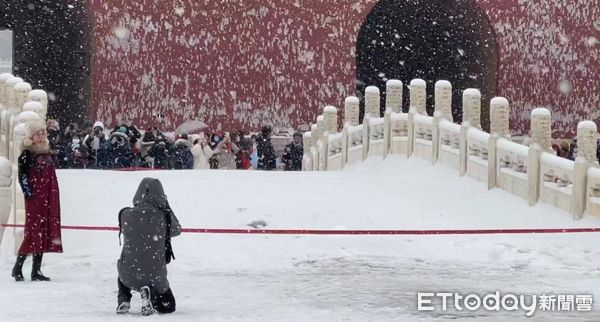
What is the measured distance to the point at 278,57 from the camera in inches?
1168

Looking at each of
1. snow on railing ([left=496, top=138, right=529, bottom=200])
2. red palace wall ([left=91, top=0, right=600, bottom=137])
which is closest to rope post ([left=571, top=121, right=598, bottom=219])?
snow on railing ([left=496, top=138, right=529, bottom=200])

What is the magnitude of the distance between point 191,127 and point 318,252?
13880 mm

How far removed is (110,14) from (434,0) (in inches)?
279

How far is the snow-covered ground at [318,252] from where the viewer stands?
11219 mm

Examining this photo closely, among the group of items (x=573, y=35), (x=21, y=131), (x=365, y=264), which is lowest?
(x=365, y=264)

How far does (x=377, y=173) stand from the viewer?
70.1 feet

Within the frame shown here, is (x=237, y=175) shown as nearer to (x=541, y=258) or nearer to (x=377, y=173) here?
(x=377, y=173)

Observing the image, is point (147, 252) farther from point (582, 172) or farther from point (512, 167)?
point (512, 167)

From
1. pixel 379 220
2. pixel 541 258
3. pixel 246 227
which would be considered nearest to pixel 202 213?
→ pixel 246 227

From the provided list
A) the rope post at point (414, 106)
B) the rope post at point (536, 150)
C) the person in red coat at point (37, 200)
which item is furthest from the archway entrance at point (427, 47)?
the person in red coat at point (37, 200)

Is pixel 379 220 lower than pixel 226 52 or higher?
lower

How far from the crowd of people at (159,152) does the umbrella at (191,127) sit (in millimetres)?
1838

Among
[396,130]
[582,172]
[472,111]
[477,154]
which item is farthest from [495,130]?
[396,130]

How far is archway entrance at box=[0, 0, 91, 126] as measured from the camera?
31.0 meters
